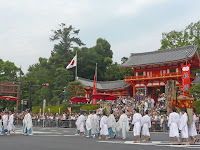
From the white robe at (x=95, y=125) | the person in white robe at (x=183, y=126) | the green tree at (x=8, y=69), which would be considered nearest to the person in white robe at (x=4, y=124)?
the white robe at (x=95, y=125)

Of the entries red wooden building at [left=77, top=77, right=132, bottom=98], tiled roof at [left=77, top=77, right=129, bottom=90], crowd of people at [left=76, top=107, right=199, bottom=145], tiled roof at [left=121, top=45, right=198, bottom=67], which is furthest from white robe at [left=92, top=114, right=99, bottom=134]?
tiled roof at [left=77, top=77, right=129, bottom=90]

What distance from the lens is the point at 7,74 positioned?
52.1 meters

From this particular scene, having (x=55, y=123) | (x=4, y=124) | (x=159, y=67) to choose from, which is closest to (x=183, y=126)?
(x=4, y=124)

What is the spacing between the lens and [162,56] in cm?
4016

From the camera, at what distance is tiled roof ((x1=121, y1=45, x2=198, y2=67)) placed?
3669 centimetres

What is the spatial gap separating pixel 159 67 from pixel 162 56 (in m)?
2.07

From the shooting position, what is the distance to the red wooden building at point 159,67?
3631 centimetres

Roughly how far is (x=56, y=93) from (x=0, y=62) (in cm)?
1559

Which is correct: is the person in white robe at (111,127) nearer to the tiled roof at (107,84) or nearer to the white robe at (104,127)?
the white robe at (104,127)

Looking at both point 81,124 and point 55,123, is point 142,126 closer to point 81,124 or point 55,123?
point 81,124

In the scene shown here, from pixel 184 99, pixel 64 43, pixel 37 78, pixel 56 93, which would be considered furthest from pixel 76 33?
pixel 184 99

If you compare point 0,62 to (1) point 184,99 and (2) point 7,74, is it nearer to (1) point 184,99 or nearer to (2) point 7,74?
(2) point 7,74

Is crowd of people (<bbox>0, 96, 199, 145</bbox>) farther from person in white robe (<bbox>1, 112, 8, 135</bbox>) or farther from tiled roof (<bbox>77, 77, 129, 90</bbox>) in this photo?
→ tiled roof (<bbox>77, 77, 129, 90</bbox>)

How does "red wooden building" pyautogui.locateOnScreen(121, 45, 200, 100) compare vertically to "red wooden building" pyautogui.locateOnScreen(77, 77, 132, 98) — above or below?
above
